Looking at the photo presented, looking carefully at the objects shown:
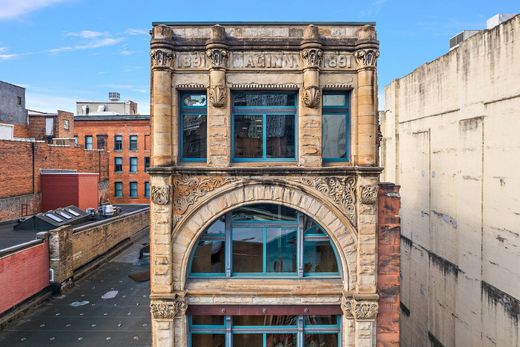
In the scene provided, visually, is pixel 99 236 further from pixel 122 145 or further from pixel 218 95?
pixel 122 145

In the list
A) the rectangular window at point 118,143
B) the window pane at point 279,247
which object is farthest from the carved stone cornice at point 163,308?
the rectangular window at point 118,143

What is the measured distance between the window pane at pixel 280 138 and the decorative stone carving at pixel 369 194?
2566mm

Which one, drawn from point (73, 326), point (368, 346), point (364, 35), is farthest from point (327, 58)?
point (73, 326)

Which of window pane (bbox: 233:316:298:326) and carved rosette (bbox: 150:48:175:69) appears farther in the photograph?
window pane (bbox: 233:316:298:326)

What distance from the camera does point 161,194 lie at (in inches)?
438

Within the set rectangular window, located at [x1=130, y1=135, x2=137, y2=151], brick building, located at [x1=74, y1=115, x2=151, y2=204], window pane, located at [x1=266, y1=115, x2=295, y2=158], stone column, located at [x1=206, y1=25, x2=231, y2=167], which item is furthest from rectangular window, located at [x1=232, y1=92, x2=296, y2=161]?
A: rectangular window, located at [x1=130, y1=135, x2=137, y2=151]

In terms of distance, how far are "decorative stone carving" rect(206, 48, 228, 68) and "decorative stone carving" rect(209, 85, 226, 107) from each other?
2.27ft

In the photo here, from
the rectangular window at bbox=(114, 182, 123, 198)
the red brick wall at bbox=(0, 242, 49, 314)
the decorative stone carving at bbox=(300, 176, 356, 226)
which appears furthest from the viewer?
the rectangular window at bbox=(114, 182, 123, 198)

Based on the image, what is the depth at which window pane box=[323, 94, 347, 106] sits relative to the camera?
11711mm

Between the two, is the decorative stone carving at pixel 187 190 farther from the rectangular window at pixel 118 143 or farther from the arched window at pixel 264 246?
the rectangular window at pixel 118 143

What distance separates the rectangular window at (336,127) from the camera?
11695 mm

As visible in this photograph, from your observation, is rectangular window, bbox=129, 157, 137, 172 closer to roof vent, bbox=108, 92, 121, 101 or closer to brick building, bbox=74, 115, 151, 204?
brick building, bbox=74, 115, 151, 204

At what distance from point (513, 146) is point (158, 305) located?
44.6ft

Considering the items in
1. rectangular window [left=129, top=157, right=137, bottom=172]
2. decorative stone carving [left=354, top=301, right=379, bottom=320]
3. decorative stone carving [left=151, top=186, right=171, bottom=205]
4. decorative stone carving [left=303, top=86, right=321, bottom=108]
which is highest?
decorative stone carving [left=303, top=86, right=321, bottom=108]
